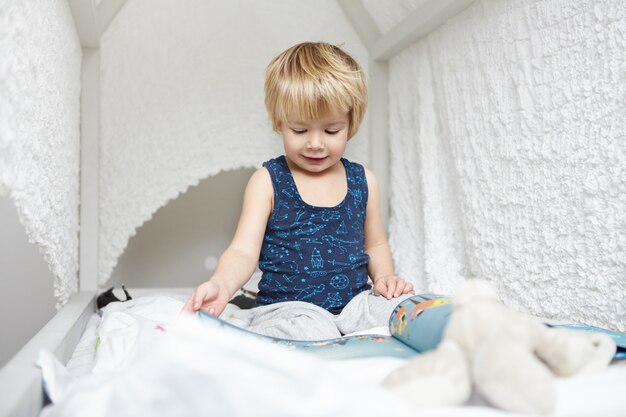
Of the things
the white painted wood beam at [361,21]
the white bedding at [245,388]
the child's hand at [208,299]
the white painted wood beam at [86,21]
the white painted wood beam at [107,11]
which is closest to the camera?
the white bedding at [245,388]

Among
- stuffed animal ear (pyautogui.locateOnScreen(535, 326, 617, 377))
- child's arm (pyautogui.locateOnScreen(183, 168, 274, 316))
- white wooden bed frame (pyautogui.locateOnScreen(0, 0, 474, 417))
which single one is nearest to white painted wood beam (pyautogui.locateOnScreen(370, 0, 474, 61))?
white wooden bed frame (pyautogui.locateOnScreen(0, 0, 474, 417))

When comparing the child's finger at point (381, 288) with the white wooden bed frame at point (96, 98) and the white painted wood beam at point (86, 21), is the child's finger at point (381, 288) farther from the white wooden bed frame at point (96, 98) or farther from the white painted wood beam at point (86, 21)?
the white painted wood beam at point (86, 21)

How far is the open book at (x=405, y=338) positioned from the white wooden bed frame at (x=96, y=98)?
1.13ft

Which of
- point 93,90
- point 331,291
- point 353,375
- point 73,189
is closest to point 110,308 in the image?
point 73,189

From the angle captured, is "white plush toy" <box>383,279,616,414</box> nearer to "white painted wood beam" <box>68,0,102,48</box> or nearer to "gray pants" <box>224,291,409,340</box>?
"gray pants" <box>224,291,409,340</box>

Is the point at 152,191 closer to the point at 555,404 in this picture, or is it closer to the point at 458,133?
the point at 458,133

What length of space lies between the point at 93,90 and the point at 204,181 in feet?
1.67

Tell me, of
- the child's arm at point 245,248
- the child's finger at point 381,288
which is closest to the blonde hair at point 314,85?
the child's arm at point 245,248

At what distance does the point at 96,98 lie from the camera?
4.67 feet

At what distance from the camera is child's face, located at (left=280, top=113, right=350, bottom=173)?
111 centimetres

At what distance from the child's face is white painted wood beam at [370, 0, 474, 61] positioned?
1.01 ft

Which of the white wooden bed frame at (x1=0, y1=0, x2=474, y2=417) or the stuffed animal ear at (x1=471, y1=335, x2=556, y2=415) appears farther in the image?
the white wooden bed frame at (x1=0, y1=0, x2=474, y2=417)

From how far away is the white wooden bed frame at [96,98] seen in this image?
109 cm

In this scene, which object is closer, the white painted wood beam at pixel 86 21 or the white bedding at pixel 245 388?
the white bedding at pixel 245 388
